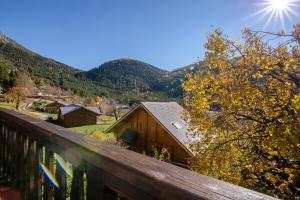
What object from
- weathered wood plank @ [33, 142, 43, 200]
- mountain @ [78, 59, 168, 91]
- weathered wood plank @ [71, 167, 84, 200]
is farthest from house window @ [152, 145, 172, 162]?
mountain @ [78, 59, 168, 91]

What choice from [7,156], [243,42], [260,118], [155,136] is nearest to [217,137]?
[260,118]

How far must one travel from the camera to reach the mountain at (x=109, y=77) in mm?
95188

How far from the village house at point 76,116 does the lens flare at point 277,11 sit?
3742cm

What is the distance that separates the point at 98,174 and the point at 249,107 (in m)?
5.94

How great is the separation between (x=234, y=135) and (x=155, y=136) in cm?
1076

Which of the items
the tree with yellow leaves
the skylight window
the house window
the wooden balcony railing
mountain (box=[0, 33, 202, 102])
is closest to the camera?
the wooden balcony railing

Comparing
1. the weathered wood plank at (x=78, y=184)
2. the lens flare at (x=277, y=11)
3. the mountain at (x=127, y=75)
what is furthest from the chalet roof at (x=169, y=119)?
the mountain at (x=127, y=75)

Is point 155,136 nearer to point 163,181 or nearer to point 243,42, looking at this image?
point 243,42

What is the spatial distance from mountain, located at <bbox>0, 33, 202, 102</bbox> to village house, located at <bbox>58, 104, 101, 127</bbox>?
132 feet

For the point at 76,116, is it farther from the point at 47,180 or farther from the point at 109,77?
the point at 109,77

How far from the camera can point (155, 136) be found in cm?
1752

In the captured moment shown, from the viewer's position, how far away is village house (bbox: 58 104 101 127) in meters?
41.8

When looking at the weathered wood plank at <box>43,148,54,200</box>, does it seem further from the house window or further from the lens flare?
the house window

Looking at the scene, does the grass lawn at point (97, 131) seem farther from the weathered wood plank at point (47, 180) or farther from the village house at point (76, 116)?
the village house at point (76, 116)
